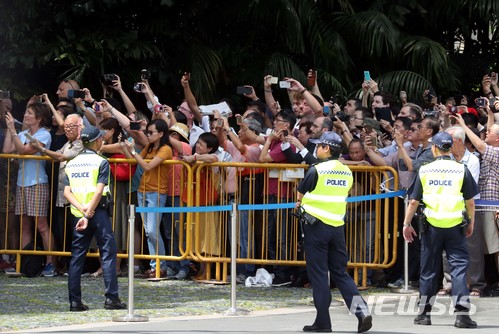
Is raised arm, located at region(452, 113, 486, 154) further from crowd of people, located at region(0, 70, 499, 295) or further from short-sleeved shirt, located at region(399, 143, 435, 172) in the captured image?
short-sleeved shirt, located at region(399, 143, 435, 172)

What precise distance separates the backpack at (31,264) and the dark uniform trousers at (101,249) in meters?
2.98

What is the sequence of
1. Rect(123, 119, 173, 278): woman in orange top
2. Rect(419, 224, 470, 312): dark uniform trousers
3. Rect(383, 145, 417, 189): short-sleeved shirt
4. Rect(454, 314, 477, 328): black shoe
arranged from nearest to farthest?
Rect(454, 314, 477, 328): black shoe, Rect(419, 224, 470, 312): dark uniform trousers, Rect(383, 145, 417, 189): short-sleeved shirt, Rect(123, 119, 173, 278): woman in orange top

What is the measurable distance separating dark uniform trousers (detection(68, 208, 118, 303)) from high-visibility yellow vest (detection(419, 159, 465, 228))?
11.0 feet

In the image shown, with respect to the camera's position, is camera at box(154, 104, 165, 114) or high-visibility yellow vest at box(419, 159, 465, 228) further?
camera at box(154, 104, 165, 114)

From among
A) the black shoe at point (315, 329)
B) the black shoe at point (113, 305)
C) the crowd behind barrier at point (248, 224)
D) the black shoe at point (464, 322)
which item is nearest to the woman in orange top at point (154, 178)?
the crowd behind barrier at point (248, 224)

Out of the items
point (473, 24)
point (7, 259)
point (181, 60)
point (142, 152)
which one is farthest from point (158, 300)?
point (473, 24)

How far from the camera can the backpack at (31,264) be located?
54.4 ft

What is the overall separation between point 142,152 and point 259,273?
2098 mm

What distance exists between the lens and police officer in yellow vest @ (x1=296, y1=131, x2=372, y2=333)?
12.2m

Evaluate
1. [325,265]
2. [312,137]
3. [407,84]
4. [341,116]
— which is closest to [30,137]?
[312,137]

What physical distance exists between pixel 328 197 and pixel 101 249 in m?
2.77

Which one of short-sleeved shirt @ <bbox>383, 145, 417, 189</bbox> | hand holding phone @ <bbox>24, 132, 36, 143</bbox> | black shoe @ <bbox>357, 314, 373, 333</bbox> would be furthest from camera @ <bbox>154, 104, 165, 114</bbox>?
black shoe @ <bbox>357, 314, 373, 333</bbox>

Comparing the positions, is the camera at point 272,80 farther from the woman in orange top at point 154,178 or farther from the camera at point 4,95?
the camera at point 4,95

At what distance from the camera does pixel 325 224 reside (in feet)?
40.3
